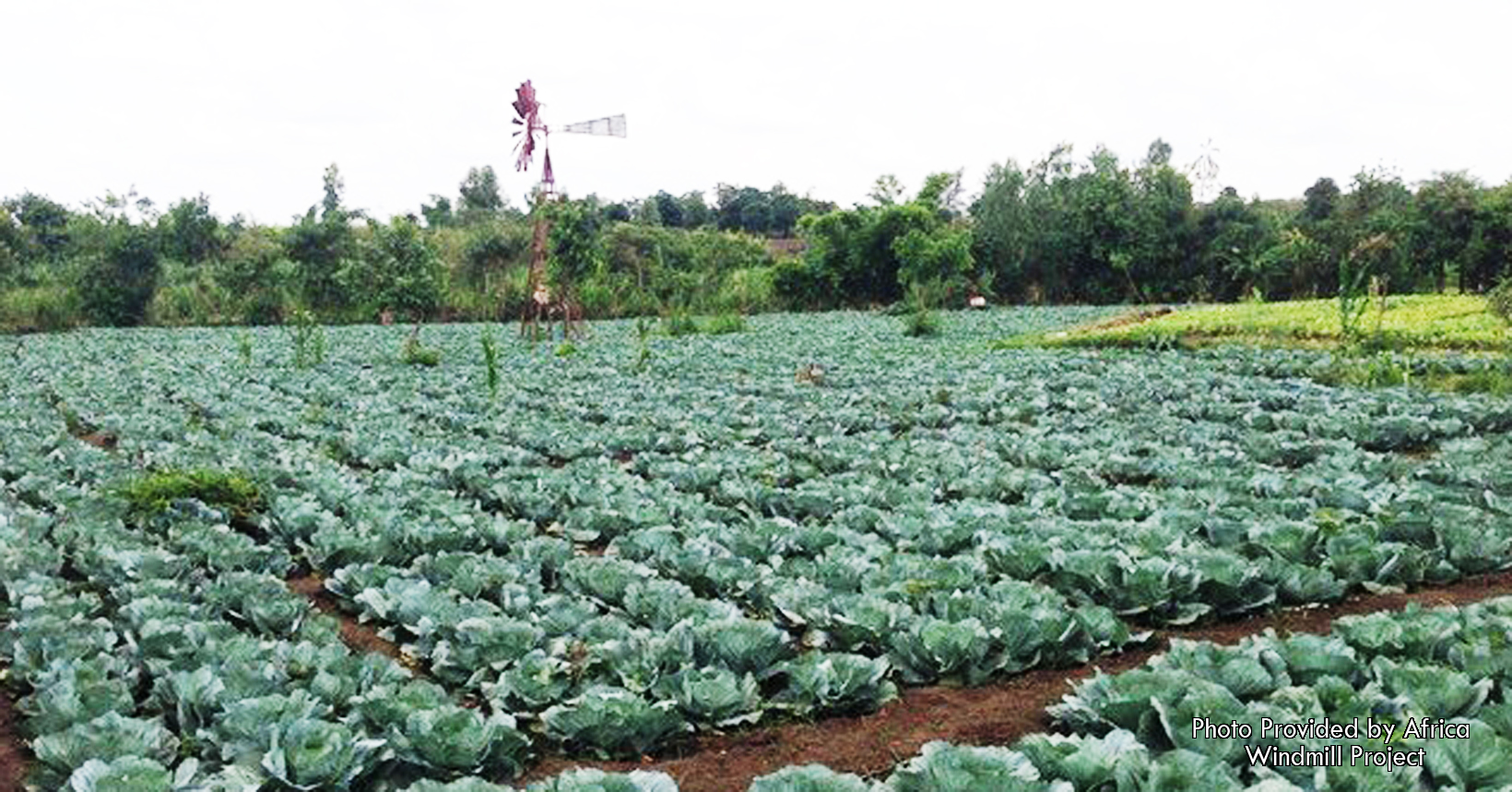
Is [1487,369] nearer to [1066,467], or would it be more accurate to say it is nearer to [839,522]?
[1066,467]

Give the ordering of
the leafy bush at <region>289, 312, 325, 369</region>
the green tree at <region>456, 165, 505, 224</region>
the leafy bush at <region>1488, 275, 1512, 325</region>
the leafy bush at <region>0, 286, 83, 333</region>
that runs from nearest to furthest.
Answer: the leafy bush at <region>289, 312, 325, 369</region>
the leafy bush at <region>1488, 275, 1512, 325</region>
the leafy bush at <region>0, 286, 83, 333</region>
the green tree at <region>456, 165, 505, 224</region>

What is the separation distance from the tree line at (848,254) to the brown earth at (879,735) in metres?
21.0

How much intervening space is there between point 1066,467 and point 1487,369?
843 cm

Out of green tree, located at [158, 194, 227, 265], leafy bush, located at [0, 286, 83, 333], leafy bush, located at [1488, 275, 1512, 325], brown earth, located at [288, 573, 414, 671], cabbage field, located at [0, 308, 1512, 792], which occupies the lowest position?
brown earth, located at [288, 573, 414, 671]

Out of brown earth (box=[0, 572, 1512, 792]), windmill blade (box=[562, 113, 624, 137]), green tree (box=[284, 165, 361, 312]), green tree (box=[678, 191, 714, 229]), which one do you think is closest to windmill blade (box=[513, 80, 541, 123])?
windmill blade (box=[562, 113, 624, 137])

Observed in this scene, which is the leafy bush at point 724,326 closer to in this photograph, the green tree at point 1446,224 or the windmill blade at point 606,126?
the windmill blade at point 606,126

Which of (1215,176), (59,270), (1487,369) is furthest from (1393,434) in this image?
(1215,176)

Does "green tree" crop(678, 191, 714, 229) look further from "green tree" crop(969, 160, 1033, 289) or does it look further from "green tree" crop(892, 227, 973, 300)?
"green tree" crop(892, 227, 973, 300)

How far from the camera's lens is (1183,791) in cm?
330

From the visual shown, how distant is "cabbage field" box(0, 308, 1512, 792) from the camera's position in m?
4.09

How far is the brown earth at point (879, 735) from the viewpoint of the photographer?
412 cm

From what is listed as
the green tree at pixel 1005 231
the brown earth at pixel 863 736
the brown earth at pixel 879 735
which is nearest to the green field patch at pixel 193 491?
the brown earth at pixel 863 736

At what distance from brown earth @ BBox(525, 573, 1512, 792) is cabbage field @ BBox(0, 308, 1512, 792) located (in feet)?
0.30

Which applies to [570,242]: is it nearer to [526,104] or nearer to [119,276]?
[526,104]
